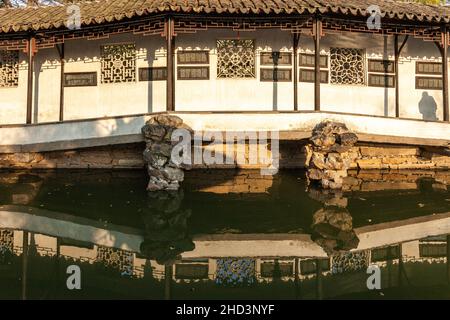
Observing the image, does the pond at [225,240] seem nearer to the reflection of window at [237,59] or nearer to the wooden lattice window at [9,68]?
the reflection of window at [237,59]

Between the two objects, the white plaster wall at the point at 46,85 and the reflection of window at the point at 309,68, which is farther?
the white plaster wall at the point at 46,85

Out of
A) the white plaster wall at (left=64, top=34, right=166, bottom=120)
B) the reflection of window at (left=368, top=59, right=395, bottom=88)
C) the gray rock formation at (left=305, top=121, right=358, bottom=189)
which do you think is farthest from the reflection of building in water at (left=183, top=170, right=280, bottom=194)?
the reflection of window at (left=368, top=59, right=395, bottom=88)

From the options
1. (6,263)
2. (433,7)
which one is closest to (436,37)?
(433,7)

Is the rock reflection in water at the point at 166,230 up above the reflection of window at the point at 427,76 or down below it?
below

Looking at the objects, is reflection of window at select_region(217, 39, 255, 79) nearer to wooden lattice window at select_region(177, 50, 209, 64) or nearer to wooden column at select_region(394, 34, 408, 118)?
wooden lattice window at select_region(177, 50, 209, 64)

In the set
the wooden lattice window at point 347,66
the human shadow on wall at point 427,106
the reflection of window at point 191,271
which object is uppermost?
the wooden lattice window at point 347,66

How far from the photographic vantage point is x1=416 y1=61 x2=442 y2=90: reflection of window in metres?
12.0

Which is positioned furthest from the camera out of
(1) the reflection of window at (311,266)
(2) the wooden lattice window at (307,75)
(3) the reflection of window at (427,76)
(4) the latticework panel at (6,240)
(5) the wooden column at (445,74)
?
(3) the reflection of window at (427,76)

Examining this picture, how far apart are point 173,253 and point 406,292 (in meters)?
2.77

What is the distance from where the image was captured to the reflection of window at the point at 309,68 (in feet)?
36.8

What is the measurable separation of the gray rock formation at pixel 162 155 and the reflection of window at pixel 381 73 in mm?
6451

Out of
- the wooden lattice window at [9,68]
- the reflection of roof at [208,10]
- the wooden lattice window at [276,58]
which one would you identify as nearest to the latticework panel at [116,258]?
the reflection of roof at [208,10]

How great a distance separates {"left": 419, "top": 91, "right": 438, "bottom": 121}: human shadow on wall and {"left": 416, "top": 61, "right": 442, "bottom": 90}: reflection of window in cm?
26

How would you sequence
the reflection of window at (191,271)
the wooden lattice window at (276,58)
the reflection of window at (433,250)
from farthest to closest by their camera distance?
1. the wooden lattice window at (276,58)
2. the reflection of window at (433,250)
3. the reflection of window at (191,271)
